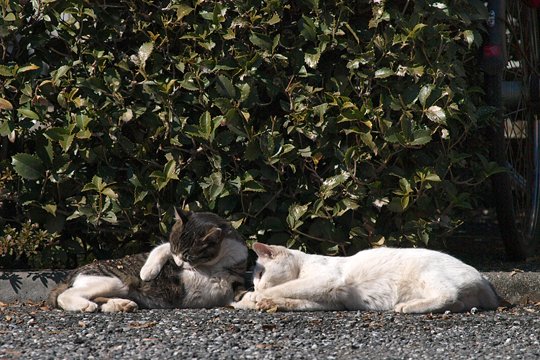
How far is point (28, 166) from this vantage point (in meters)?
5.84

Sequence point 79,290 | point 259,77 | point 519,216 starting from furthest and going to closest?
point 519,216, point 259,77, point 79,290

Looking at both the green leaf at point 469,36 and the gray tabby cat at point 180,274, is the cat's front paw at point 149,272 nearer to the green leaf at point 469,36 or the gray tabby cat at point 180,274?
the gray tabby cat at point 180,274

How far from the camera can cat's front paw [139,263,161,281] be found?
18.0 feet

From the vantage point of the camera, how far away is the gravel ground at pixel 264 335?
4301 millimetres

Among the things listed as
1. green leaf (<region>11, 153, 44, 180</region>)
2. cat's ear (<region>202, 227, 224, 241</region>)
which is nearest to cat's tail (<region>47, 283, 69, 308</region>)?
green leaf (<region>11, 153, 44, 180</region>)

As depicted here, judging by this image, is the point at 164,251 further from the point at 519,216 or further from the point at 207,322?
the point at 519,216

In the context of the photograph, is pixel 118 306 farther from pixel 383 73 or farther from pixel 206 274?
pixel 383 73

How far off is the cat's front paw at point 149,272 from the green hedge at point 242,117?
0.47 metres

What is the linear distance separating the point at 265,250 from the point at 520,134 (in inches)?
97.6

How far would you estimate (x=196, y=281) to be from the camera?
18.4 feet

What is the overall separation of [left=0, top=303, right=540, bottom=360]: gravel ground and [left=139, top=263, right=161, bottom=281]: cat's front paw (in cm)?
23

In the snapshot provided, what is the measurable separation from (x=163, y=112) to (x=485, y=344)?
2437 millimetres

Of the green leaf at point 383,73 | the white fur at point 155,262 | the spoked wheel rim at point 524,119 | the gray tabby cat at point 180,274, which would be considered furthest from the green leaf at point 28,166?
the spoked wheel rim at point 524,119

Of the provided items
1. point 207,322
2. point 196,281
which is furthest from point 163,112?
point 207,322
